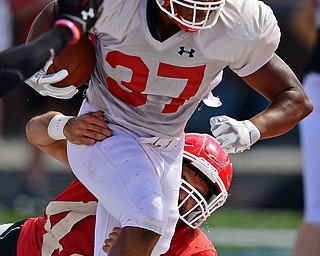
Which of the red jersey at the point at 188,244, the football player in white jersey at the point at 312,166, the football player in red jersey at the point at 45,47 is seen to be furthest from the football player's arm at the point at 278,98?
the football player in white jersey at the point at 312,166

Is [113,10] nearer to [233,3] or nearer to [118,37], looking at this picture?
[118,37]

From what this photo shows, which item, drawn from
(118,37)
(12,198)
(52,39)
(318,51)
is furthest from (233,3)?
(12,198)

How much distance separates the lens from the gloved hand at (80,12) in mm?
2650

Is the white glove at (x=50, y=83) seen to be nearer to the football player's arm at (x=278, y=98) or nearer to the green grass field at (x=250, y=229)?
the football player's arm at (x=278, y=98)

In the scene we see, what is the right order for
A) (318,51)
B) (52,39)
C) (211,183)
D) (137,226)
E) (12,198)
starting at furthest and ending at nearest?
(12,198) → (318,51) → (211,183) → (137,226) → (52,39)

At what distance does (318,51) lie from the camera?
181 inches

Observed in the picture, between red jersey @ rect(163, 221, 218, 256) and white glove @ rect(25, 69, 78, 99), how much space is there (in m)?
0.60

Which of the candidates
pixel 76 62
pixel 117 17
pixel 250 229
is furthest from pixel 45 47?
pixel 250 229

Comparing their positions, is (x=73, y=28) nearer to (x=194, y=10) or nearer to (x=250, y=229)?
(x=194, y=10)

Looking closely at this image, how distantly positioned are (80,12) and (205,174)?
3.36ft

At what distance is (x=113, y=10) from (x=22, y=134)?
14.1 feet

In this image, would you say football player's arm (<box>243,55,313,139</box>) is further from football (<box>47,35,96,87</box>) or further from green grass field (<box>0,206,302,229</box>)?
green grass field (<box>0,206,302,229</box>)

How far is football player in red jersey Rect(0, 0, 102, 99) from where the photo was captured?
254 centimetres

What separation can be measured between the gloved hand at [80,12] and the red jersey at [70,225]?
102 cm
